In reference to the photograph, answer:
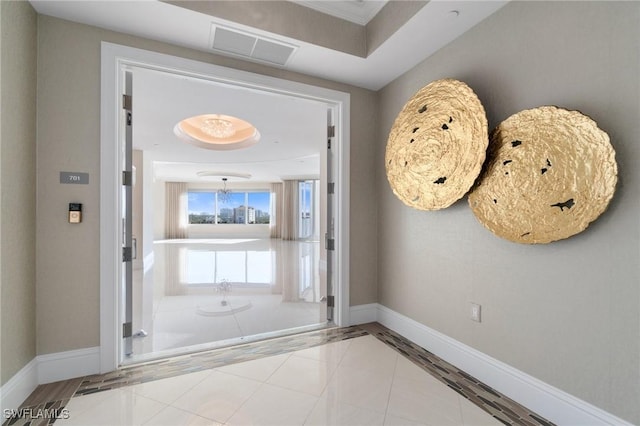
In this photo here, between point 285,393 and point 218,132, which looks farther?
point 218,132

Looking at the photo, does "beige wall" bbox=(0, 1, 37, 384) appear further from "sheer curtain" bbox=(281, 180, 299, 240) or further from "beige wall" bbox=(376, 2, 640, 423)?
"sheer curtain" bbox=(281, 180, 299, 240)

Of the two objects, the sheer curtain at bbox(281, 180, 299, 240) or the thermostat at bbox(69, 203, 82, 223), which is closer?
the thermostat at bbox(69, 203, 82, 223)

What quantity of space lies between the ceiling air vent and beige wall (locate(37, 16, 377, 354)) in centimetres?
70

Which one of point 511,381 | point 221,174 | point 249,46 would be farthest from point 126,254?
point 221,174

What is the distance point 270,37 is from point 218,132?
13.0 feet

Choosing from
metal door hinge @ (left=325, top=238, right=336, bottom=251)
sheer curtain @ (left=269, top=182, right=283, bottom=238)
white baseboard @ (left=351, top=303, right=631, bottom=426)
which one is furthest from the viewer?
sheer curtain @ (left=269, top=182, right=283, bottom=238)

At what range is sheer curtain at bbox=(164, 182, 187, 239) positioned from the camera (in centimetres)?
1152

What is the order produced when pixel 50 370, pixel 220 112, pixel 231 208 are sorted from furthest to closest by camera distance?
1. pixel 231 208
2. pixel 220 112
3. pixel 50 370

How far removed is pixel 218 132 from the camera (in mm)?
5715

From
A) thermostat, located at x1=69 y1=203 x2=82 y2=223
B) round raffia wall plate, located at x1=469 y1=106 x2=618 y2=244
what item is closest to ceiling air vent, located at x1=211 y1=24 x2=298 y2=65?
thermostat, located at x1=69 y1=203 x2=82 y2=223

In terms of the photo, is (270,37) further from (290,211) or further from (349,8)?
(290,211)

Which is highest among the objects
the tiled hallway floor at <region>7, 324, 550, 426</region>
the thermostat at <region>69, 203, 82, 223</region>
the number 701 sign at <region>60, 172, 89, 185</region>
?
the number 701 sign at <region>60, 172, 89, 185</region>

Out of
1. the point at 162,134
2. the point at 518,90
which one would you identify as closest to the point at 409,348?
the point at 518,90

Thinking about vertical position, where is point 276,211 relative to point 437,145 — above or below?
below
